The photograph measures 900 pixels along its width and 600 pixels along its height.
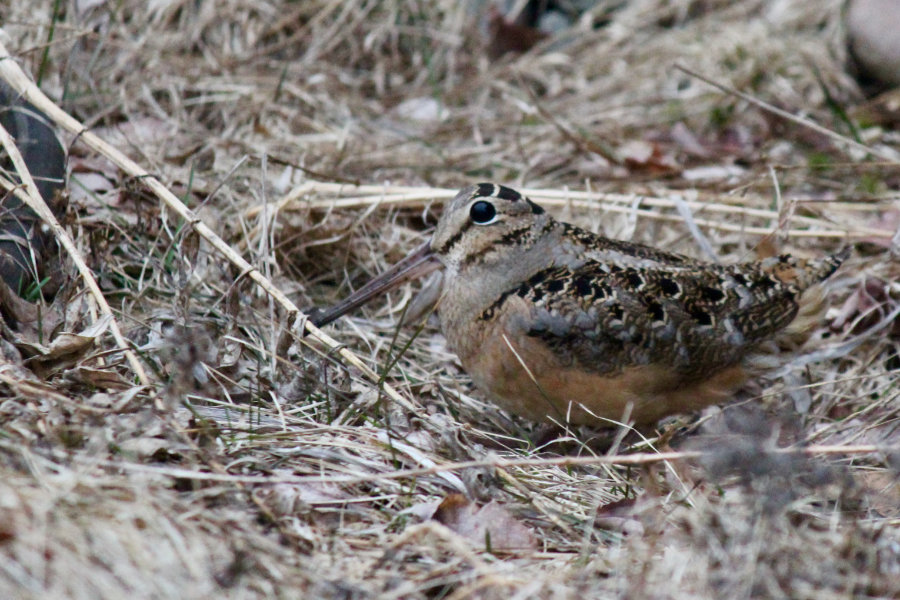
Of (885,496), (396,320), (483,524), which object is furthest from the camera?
(396,320)

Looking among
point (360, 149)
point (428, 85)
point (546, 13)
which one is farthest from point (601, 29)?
point (360, 149)

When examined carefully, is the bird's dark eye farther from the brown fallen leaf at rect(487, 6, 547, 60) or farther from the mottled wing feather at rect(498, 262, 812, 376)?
the brown fallen leaf at rect(487, 6, 547, 60)

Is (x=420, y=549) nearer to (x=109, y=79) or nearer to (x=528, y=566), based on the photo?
(x=528, y=566)

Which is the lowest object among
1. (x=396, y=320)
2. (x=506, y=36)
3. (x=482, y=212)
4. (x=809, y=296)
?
(x=396, y=320)

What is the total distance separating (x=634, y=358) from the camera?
337 centimetres

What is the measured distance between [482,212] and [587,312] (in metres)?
0.52

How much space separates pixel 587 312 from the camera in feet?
10.9

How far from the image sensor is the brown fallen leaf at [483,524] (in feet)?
8.73

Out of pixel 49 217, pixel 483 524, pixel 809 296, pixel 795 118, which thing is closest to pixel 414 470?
pixel 483 524

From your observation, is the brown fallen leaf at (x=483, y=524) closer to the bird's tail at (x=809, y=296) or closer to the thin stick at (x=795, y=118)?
the bird's tail at (x=809, y=296)

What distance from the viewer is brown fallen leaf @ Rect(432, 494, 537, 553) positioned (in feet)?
8.73

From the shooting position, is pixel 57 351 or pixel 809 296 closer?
pixel 57 351

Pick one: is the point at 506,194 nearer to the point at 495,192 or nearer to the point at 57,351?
the point at 495,192

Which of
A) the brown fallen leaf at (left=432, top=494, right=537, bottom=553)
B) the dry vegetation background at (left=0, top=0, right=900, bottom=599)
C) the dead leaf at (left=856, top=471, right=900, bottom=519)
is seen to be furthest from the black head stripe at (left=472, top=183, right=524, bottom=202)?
the dead leaf at (left=856, top=471, right=900, bottom=519)
